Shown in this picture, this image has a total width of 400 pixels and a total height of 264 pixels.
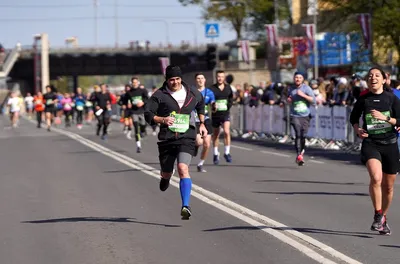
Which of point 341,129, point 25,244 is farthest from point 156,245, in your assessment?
point 341,129

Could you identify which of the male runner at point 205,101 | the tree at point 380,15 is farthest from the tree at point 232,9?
the male runner at point 205,101

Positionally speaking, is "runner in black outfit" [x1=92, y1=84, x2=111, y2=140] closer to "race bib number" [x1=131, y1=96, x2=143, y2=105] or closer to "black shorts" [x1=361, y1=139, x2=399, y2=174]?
"race bib number" [x1=131, y1=96, x2=143, y2=105]

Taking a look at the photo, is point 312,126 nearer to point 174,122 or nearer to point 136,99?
point 136,99

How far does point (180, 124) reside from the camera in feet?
39.9

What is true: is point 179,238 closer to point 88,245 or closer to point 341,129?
point 88,245

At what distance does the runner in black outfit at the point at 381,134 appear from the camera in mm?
10891

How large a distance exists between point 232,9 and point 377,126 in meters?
53.5

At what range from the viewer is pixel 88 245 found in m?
10.4

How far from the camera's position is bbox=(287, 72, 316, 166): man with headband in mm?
→ 21141

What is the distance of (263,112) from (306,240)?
79.7ft

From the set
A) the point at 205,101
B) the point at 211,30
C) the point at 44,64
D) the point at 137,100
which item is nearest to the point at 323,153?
the point at 137,100

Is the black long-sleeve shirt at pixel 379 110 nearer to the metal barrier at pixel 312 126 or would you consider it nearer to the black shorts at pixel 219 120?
the black shorts at pixel 219 120

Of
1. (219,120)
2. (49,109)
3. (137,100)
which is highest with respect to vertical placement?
(137,100)

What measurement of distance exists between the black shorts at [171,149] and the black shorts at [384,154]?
1996 millimetres
